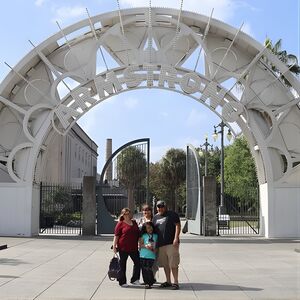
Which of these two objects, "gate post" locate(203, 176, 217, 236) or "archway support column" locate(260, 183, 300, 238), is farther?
"gate post" locate(203, 176, 217, 236)

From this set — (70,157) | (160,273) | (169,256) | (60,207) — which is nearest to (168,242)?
(169,256)

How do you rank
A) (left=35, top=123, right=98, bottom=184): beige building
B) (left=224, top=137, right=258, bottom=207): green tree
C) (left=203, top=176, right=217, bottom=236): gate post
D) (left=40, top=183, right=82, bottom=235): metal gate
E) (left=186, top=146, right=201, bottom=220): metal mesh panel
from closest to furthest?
(left=203, top=176, right=217, bottom=236): gate post, (left=186, top=146, right=201, bottom=220): metal mesh panel, (left=40, top=183, right=82, bottom=235): metal gate, (left=35, top=123, right=98, bottom=184): beige building, (left=224, top=137, right=258, bottom=207): green tree

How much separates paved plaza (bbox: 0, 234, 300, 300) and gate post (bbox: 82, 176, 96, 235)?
447 cm

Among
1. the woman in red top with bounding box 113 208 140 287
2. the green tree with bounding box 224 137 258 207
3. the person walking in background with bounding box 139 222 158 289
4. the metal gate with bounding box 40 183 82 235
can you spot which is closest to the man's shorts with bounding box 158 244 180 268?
the person walking in background with bounding box 139 222 158 289

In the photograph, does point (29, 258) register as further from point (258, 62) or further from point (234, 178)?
point (234, 178)

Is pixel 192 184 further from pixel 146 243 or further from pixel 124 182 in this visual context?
pixel 146 243

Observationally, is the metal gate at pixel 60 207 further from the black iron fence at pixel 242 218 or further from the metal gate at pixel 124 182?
the black iron fence at pixel 242 218

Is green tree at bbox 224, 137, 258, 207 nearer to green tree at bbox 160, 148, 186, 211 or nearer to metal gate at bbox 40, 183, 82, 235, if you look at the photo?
green tree at bbox 160, 148, 186, 211

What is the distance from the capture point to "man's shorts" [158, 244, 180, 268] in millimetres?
11008

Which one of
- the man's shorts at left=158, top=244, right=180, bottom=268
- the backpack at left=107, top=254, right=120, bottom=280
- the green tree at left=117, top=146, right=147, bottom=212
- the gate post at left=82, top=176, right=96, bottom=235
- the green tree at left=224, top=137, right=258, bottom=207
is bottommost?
the backpack at left=107, top=254, right=120, bottom=280

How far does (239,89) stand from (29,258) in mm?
20936

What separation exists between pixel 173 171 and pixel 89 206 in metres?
48.2

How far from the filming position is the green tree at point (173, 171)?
74.6m

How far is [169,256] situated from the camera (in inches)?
436
